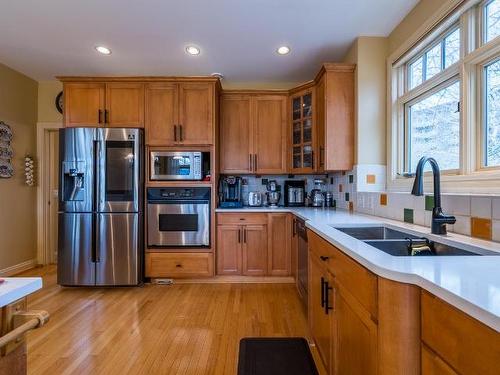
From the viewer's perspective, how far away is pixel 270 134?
372 centimetres

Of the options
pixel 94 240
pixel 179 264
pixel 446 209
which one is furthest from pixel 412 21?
pixel 94 240

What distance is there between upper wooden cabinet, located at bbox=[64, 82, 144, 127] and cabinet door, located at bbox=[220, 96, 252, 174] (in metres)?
0.99

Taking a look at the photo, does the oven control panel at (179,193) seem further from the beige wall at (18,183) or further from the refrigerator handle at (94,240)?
the beige wall at (18,183)

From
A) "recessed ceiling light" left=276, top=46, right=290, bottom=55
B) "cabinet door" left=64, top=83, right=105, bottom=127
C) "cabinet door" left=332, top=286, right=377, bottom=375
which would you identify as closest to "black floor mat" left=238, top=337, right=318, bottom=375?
"cabinet door" left=332, top=286, right=377, bottom=375

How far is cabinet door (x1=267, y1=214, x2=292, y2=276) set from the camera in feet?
11.0

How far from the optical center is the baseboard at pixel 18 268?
352cm

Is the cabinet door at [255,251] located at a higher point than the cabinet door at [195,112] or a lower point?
lower

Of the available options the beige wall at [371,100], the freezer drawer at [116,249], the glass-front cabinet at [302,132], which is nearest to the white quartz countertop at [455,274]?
the beige wall at [371,100]

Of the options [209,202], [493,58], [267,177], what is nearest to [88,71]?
[209,202]

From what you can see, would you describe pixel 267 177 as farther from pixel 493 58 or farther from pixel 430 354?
pixel 430 354

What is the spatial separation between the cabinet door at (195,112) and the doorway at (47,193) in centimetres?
199

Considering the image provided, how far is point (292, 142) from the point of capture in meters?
3.69

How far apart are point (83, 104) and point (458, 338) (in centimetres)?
377

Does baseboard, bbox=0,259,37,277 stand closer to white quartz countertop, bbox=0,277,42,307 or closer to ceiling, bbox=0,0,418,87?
ceiling, bbox=0,0,418,87
